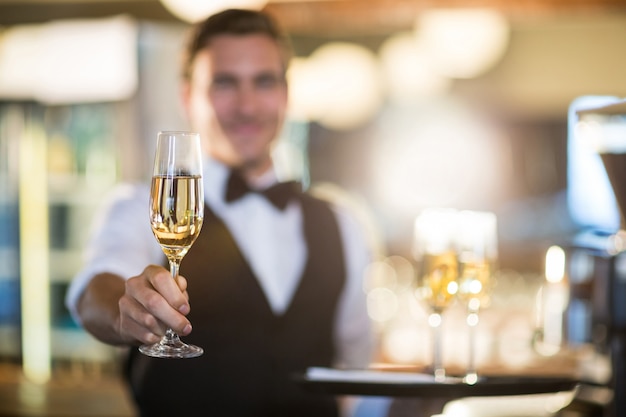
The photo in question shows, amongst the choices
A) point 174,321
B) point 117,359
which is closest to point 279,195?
point 174,321

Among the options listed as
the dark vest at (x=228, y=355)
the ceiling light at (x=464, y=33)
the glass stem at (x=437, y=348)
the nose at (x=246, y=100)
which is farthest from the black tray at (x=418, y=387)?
the ceiling light at (x=464, y=33)

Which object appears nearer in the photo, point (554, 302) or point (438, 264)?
point (438, 264)

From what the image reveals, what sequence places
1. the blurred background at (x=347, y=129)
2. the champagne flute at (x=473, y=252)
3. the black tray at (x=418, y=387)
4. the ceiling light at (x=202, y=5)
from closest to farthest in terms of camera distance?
the black tray at (x=418, y=387)
the champagne flute at (x=473, y=252)
the ceiling light at (x=202, y=5)
the blurred background at (x=347, y=129)

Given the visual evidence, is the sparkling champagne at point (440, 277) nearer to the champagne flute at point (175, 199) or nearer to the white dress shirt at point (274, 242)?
the white dress shirt at point (274, 242)

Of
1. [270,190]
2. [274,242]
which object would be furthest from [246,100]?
[274,242]

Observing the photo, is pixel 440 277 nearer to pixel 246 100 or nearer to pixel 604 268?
pixel 604 268

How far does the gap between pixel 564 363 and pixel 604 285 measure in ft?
3.19

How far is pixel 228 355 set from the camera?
2193 millimetres

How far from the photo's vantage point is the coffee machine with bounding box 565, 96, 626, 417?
1.78 meters

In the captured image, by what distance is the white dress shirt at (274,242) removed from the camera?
83.6 inches

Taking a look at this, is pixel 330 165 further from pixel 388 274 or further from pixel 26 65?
pixel 26 65

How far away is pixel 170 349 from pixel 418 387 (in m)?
0.47

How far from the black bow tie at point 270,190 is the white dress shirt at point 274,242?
0.02 meters

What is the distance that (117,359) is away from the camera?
5203 mm
